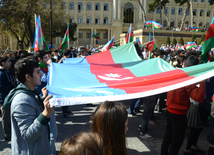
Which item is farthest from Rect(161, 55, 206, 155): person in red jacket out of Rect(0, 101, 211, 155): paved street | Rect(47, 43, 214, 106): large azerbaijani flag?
Rect(0, 101, 211, 155): paved street

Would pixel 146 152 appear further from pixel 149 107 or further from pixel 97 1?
pixel 97 1

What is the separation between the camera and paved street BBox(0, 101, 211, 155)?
4.02 meters

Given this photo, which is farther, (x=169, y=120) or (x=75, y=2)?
(x=75, y=2)

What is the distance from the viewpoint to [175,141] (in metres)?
3.06

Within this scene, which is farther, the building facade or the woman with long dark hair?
the building facade

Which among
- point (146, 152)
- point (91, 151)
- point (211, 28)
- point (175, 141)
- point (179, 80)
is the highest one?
point (211, 28)

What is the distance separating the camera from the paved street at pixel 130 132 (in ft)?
13.2

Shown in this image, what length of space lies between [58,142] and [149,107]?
2163mm

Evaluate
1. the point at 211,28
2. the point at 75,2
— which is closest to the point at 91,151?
the point at 211,28

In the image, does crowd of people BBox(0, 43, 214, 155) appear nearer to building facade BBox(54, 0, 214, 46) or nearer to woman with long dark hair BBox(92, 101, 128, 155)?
woman with long dark hair BBox(92, 101, 128, 155)

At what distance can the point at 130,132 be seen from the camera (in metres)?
4.89

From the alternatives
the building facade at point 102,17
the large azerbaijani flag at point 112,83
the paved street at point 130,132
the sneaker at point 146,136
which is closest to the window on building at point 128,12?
the building facade at point 102,17

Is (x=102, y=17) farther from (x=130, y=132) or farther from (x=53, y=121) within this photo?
(x=53, y=121)

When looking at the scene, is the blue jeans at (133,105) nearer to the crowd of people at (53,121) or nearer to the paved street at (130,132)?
the paved street at (130,132)
